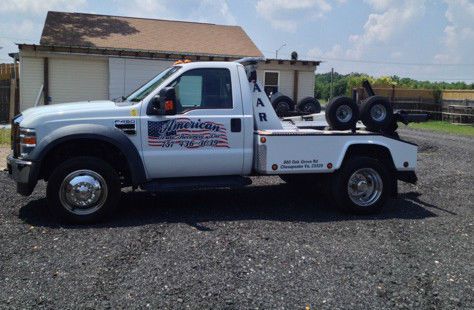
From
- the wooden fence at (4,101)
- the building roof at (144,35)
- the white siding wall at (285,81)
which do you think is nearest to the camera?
A: the wooden fence at (4,101)

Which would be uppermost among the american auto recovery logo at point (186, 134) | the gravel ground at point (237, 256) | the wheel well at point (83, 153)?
the american auto recovery logo at point (186, 134)

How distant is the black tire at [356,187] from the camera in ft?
24.5

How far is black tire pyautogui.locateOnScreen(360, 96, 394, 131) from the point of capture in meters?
7.72

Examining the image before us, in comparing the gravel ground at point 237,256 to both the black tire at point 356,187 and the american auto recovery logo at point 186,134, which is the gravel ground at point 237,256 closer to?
the black tire at point 356,187

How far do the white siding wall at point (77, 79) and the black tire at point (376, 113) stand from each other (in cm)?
1559

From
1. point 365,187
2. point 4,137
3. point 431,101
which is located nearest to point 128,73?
point 4,137

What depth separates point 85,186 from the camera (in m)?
6.51

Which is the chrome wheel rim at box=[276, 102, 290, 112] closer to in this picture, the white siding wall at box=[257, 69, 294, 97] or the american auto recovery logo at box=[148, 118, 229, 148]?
the american auto recovery logo at box=[148, 118, 229, 148]

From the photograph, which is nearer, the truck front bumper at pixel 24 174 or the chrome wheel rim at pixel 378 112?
the truck front bumper at pixel 24 174

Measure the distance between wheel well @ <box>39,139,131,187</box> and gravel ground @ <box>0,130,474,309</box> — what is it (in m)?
0.67

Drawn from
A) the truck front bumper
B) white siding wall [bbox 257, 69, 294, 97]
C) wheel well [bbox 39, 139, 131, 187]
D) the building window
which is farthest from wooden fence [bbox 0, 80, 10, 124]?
the truck front bumper

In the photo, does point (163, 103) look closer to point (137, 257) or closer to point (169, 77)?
point (169, 77)

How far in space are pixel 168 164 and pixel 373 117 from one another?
3.14m

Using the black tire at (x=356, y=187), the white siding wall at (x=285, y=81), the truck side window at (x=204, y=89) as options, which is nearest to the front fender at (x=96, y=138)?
the truck side window at (x=204, y=89)
